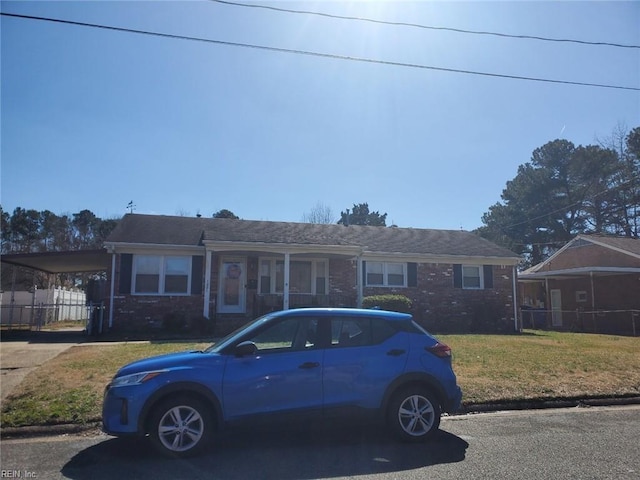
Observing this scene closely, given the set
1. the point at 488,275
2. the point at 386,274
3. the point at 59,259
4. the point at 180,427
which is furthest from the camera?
the point at 488,275

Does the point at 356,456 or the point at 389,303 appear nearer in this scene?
the point at 356,456

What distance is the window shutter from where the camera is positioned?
22.7m

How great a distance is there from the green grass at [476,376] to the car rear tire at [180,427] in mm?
2125

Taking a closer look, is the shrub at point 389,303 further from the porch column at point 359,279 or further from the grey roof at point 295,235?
the grey roof at point 295,235

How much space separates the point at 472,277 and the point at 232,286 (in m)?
10.6

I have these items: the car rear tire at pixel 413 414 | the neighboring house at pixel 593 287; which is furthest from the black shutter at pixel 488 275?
the car rear tire at pixel 413 414

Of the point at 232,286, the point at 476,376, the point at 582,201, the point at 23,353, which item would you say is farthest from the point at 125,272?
the point at 582,201

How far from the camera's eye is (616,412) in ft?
27.2

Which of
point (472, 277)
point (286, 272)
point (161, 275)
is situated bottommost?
point (161, 275)

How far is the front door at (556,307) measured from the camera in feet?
96.4

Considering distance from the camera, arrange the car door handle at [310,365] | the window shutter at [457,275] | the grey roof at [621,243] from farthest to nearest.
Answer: the grey roof at [621,243] < the window shutter at [457,275] < the car door handle at [310,365]

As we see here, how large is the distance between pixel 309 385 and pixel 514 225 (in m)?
48.3

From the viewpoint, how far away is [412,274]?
22375mm

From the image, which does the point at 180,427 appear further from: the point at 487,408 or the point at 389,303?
the point at 389,303
